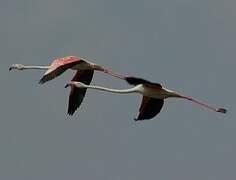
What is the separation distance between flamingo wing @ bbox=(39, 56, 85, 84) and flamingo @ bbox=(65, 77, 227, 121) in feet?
3.13

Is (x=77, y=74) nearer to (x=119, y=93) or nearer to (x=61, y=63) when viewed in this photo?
(x=61, y=63)

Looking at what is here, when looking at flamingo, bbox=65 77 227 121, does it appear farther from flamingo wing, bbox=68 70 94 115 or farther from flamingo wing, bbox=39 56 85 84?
flamingo wing, bbox=68 70 94 115

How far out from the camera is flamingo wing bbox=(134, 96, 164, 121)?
49531mm

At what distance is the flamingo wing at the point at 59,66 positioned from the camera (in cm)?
5000

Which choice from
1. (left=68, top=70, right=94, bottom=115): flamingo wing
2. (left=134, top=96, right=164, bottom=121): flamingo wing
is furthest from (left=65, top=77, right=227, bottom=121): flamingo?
(left=68, top=70, right=94, bottom=115): flamingo wing

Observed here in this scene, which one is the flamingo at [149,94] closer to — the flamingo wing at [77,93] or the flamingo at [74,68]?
the flamingo at [74,68]

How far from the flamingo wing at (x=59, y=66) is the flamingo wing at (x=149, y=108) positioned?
3.61 metres

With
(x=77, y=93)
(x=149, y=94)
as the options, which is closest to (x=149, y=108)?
(x=149, y=94)

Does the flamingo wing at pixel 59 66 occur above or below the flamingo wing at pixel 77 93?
above

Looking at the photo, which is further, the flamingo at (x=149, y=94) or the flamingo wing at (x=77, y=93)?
A: the flamingo wing at (x=77, y=93)

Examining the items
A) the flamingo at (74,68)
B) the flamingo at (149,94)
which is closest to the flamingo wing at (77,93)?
the flamingo at (74,68)

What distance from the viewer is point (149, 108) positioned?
49.7 m

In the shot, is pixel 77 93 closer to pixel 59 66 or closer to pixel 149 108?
pixel 59 66

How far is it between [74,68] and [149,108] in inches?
198
